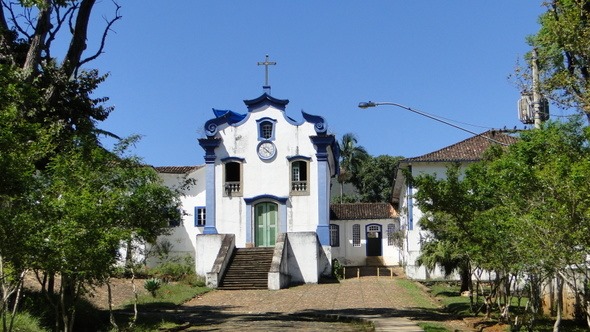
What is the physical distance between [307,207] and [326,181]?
1.52 m

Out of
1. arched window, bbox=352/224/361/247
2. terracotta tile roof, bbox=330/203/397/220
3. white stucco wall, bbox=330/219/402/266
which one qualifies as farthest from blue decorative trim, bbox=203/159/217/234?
arched window, bbox=352/224/361/247

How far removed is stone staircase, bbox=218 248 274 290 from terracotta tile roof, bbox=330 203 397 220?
14.5 meters

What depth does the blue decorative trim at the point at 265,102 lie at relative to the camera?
34.1 metres

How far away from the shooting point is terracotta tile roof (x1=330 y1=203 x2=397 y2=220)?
45812 mm

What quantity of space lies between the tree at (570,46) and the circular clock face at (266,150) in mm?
18027

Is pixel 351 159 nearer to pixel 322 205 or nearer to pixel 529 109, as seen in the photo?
pixel 322 205

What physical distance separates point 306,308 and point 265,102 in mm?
14850

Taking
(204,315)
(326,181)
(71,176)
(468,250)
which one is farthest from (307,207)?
(71,176)

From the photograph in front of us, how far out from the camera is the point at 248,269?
3025 centimetres

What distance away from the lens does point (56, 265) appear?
33.2 ft

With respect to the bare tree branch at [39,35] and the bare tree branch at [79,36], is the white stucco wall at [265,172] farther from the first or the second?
the bare tree branch at [39,35]

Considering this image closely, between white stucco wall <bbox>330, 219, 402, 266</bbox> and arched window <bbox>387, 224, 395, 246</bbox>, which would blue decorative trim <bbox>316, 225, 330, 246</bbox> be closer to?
white stucco wall <bbox>330, 219, 402, 266</bbox>

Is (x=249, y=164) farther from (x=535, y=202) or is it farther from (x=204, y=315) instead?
(x=535, y=202)

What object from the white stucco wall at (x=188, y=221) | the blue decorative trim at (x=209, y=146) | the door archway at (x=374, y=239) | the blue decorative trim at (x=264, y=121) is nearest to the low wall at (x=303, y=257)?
the blue decorative trim at (x=264, y=121)
